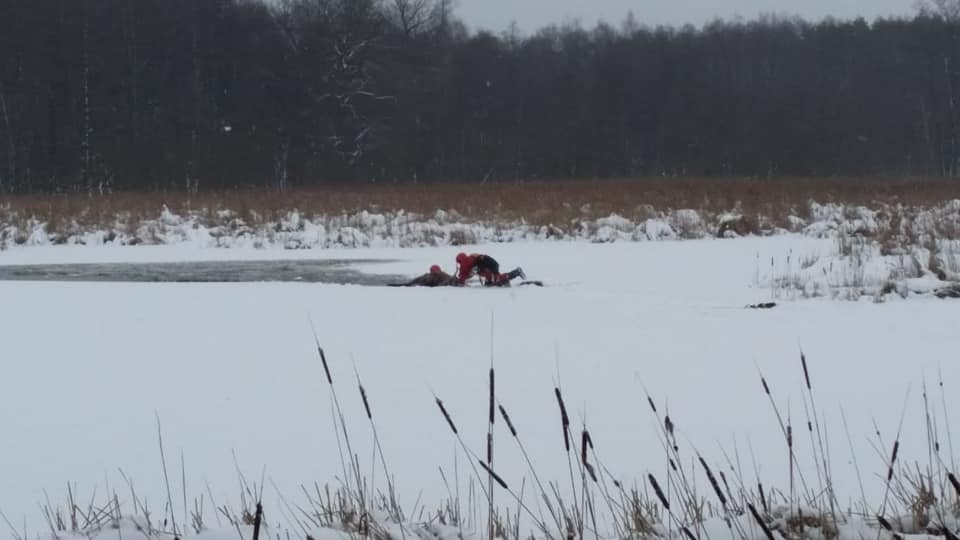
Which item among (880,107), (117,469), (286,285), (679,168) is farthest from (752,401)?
(880,107)

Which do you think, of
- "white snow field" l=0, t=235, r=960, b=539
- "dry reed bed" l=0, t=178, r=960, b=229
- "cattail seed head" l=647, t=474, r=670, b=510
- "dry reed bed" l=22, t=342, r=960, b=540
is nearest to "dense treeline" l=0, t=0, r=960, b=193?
"dry reed bed" l=0, t=178, r=960, b=229

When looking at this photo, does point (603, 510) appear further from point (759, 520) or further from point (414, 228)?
point (414, 228)

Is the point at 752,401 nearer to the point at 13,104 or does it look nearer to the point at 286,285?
the point at 286,285

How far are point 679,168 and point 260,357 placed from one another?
4068 centimetres

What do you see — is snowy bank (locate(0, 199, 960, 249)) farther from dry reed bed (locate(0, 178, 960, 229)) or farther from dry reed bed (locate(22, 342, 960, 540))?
dry reed bed (locate(22, 342, 960, 540))

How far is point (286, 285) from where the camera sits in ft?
31.3

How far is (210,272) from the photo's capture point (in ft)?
38.3

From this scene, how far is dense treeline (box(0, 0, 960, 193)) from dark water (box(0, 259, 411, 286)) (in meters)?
23.0

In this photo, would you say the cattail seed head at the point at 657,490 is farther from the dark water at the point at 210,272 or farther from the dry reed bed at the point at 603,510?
the dark water at the point at 210,272

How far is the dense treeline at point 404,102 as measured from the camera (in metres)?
36.0

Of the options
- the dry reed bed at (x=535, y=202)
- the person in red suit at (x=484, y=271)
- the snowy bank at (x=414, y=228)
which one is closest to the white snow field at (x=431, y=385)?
the person in red suit at (x=484, y=271)

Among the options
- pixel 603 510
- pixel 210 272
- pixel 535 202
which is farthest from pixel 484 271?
pixel 535 202

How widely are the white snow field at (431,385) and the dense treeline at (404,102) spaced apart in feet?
94.7

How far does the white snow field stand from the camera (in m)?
3.66
